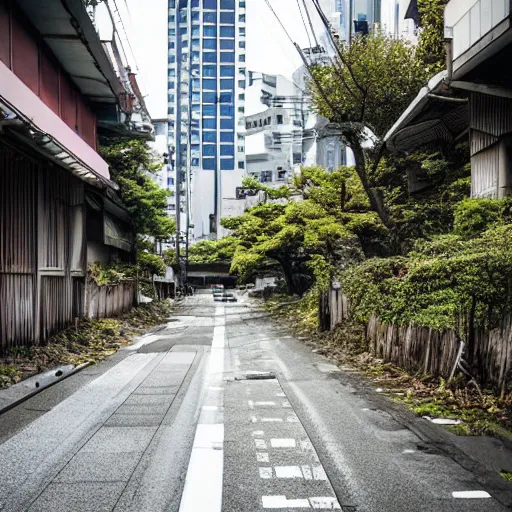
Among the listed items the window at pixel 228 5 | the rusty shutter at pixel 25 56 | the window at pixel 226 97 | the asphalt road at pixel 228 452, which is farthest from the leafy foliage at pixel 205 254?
the asphalt road at pixel 228 452

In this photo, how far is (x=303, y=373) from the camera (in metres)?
11.5

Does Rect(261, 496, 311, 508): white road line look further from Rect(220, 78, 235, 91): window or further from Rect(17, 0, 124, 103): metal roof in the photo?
Rect(220, 78, 235, 91): window

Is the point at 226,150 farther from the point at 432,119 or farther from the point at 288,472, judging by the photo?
the point at 288,472

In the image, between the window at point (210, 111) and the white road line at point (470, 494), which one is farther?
the window at point (210, 111)

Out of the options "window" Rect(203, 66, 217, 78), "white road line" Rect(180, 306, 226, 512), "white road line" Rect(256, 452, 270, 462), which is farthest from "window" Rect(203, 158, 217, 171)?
"white road line" Rect(256, 452, 270, 462)

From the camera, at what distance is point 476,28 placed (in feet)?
A: 38.9

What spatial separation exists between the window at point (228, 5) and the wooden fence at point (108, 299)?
79.5 meters

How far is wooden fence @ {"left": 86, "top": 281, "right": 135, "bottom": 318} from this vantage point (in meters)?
18.8

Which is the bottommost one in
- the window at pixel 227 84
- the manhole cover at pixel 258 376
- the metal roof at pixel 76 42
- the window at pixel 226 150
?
the manhole cover at pixel 258 376

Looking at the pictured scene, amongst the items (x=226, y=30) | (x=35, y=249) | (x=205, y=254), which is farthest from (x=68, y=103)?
(x=226, y=30)

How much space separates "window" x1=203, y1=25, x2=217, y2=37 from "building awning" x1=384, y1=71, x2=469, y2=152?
83661 millimetres

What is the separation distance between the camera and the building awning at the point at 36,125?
975 cm

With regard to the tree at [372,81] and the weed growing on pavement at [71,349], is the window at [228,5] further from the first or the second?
the weed growing on pavement at [71,349]

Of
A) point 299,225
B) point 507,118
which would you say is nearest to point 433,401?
point 507,118
